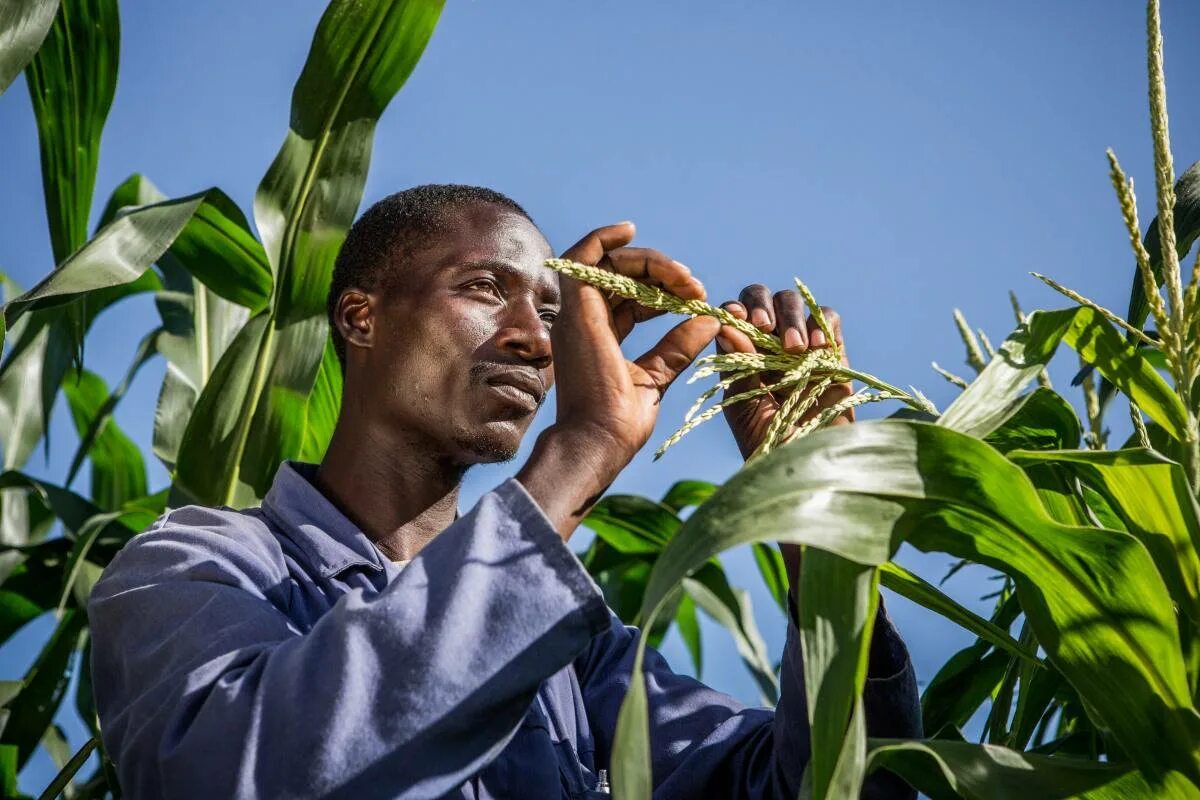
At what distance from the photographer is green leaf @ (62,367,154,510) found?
260 centimetres

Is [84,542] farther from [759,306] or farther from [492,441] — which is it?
[759,306]

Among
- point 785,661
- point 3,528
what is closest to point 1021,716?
point 785,661

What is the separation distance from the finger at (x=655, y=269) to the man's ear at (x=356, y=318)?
1.63ft

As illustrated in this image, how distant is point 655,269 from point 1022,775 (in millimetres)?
448

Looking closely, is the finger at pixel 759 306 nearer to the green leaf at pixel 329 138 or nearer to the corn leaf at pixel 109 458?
the green leaf at pixel 329 138

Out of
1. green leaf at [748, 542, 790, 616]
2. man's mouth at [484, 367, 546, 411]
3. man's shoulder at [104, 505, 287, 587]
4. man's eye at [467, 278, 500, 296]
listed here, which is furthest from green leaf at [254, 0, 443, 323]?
green leaf at [748, 542, 790, 616]

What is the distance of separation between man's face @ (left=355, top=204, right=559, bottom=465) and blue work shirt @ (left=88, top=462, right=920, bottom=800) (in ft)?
0.90

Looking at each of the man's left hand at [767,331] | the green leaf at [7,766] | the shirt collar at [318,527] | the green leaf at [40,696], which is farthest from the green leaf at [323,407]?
the man's left hand at [767,331]

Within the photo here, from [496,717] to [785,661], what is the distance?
1.31 ft

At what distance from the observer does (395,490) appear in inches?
57.7

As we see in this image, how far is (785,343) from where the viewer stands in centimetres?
117

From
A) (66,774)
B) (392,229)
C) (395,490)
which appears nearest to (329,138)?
(392,229)

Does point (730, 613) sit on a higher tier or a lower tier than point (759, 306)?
lower

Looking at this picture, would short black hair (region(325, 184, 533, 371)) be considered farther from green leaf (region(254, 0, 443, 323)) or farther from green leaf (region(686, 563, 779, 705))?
green leaf (region(686, 563, 779, 705))
